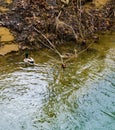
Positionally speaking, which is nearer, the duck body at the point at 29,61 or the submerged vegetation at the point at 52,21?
the duck body at the point at 29,61

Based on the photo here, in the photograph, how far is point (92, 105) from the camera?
13.5 meters

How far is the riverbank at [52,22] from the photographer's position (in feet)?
60.6

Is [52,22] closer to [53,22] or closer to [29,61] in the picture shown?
[53,22]

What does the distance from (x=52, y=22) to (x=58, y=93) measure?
5904 mm

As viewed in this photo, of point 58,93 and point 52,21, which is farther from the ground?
point 52,21

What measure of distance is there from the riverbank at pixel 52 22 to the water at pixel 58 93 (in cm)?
113

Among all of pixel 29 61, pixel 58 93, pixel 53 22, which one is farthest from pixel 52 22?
pixel 58 93

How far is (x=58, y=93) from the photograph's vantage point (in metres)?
14.3

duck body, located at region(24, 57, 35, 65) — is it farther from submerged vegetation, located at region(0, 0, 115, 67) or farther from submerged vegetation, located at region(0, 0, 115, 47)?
submerged vegetation, located at region(0, 0, 115, 47)

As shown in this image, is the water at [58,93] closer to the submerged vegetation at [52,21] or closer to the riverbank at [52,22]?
the riverbank at [52,22]

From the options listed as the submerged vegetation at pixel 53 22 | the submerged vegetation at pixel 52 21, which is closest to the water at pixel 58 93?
the submerged vegetation at pixel 53 22

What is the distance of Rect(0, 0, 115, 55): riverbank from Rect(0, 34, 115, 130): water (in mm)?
1130

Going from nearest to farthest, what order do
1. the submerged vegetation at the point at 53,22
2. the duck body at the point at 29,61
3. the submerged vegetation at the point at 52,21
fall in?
the duck body at the point at 29,61 → the submerged vegetation at the point at 53,22 → the submerged vegetation at the point at 52,21

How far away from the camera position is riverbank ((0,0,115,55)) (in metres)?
18.5
